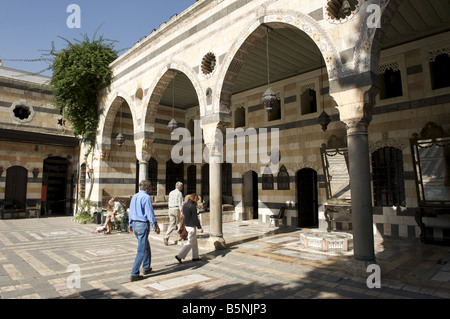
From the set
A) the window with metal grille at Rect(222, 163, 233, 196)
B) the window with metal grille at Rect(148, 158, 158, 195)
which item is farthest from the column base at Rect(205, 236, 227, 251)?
the window with metal grille at Rect(148, 158, 158, 195)

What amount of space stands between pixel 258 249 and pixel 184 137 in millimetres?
10341

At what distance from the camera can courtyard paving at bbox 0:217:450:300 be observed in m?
4.48

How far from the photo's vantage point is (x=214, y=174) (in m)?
7.95

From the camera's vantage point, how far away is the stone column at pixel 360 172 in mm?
5156

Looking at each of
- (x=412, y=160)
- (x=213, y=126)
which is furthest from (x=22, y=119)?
(x=412, y=160)

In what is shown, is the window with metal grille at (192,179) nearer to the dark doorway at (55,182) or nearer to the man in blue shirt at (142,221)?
the dark doorway at (55,182)

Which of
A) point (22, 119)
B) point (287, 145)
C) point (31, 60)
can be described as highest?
point (31, 60)

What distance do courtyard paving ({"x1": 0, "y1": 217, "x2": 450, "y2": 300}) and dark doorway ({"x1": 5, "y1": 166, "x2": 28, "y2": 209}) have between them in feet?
25.6

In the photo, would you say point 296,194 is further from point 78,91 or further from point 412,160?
point 78,91

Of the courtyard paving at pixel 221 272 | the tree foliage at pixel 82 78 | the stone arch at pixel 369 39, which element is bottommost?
the courtyard paving at pixel 221 272

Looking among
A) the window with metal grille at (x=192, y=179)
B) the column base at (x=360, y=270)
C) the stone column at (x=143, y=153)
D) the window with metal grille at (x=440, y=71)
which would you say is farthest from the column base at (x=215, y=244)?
the window with metal grille at (x=192, y=179)

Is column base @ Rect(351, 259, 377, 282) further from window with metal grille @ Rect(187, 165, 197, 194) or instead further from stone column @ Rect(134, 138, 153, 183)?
window with metal grille @ Rect(187, 165, 197, 194)

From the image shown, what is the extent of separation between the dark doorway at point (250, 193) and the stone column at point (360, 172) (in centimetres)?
849

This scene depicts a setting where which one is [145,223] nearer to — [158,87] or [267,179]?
[158,87]
